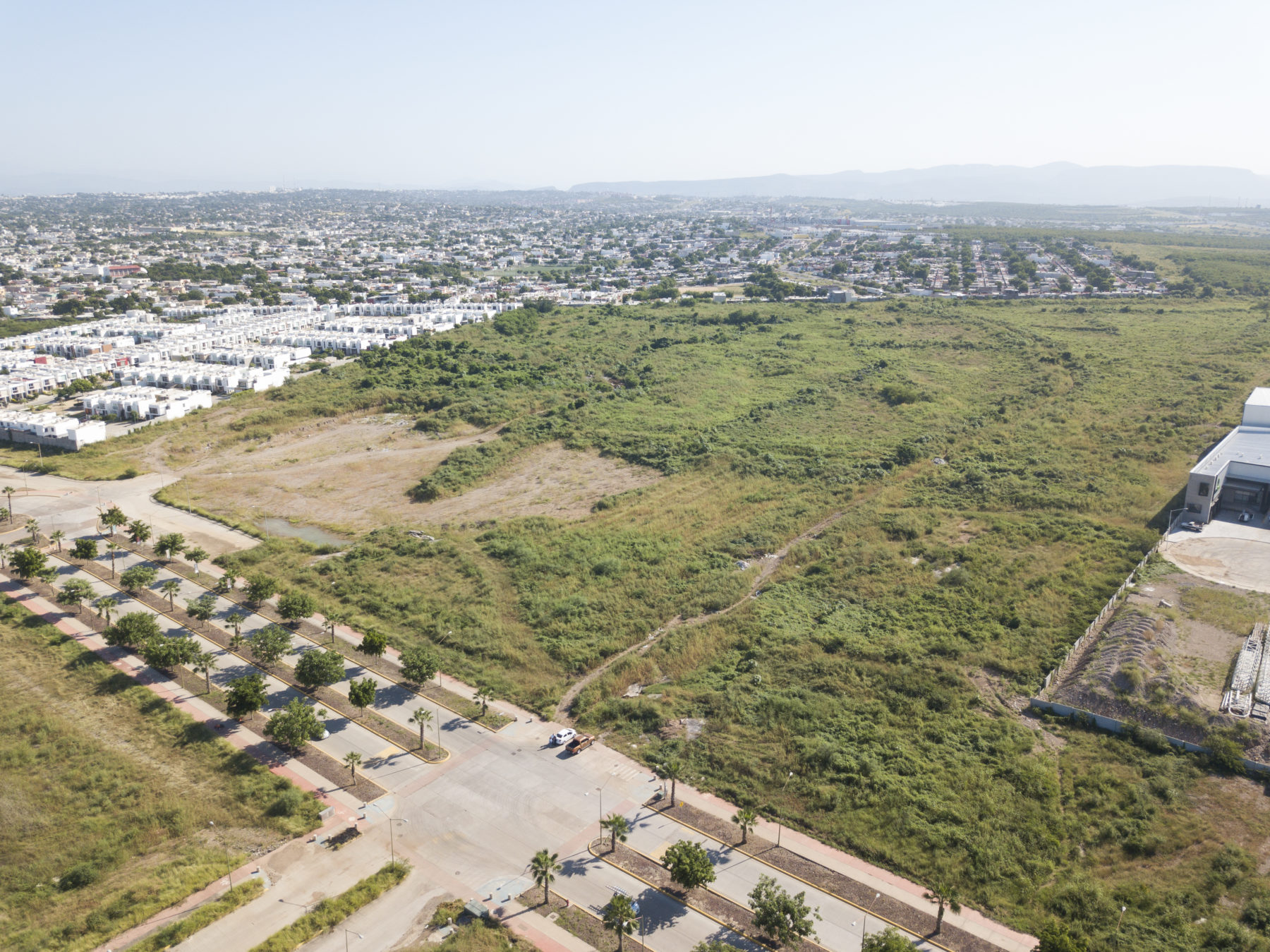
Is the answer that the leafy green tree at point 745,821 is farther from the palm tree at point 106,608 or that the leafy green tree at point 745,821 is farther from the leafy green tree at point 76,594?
the leafy green tree at point 76,594

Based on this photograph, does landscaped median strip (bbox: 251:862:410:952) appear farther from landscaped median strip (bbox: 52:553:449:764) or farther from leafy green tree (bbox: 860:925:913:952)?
leafy green tree (bbox: 860:925:913:952)

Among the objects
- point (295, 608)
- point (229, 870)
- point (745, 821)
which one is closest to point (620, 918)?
point (745, 821)

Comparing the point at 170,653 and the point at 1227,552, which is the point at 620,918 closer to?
the point at 170,653

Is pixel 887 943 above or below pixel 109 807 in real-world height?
above

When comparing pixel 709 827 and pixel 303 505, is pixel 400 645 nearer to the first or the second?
pixel 709 827

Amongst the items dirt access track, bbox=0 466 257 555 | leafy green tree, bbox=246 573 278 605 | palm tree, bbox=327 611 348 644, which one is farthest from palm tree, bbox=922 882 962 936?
dirt access track, bbox=0 466 257 555
